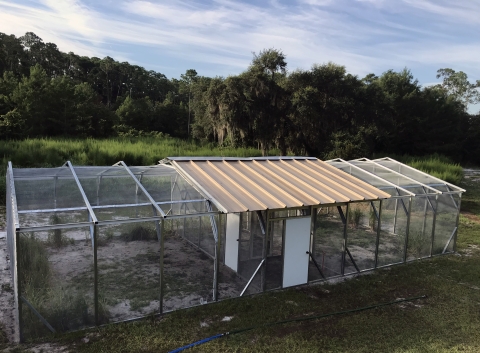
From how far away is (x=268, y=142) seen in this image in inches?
1049

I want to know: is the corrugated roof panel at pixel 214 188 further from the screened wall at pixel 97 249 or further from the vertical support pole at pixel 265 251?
the vertical support pole at pixel 265 251

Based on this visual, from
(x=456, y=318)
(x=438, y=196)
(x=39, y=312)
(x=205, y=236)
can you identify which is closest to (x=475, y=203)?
(x=438, y=196)

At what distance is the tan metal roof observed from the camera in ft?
27.7

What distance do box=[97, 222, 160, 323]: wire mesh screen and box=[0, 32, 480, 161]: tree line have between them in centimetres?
1643

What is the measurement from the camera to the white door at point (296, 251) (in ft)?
28.7

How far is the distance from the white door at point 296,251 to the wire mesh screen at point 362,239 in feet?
5.15

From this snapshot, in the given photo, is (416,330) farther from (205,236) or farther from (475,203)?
(475,203)

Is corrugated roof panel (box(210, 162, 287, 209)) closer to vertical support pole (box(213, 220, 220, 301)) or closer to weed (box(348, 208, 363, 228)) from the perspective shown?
vertical support pole (box(213, 220, 220, 301))

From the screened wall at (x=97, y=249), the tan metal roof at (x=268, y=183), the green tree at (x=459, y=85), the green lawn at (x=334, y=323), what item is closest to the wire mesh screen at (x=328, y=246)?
the green lawn at (x=334, y=323)

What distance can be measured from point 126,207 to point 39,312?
241cm

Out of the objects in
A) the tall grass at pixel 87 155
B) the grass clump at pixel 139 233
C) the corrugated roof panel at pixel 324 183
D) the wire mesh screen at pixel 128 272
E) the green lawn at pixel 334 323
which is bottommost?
the green lawn at pixel 334 323

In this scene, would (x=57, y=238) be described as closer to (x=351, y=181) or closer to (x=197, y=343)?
(x=197, y=343)

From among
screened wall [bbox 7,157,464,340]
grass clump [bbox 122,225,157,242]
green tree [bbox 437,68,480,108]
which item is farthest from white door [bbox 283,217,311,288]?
green tree [bbox 437,68,480,108]

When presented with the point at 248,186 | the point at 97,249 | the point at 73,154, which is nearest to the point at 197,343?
the point at 97,249
